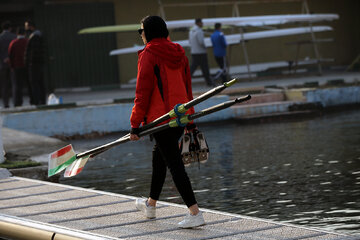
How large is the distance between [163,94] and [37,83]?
10.4 m

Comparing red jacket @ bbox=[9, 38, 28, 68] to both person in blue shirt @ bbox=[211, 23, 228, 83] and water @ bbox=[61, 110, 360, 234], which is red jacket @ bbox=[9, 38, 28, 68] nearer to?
water @ bbox=[61, 110, 360, 234]

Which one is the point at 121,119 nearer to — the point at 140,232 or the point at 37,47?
the point at 37,47

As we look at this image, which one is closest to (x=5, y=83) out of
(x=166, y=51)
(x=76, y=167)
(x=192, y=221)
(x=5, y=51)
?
(x=5, y=51)

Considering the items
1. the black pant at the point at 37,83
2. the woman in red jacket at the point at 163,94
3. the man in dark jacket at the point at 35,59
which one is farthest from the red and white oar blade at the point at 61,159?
the black pant at the point at 37,83

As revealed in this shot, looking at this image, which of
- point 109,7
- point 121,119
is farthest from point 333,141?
point 109,7

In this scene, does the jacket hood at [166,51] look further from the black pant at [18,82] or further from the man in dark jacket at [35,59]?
the black pant at [18,82]

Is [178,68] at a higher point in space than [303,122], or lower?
higher

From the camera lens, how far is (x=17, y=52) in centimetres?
1560

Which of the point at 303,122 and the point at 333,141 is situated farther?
the point at 303,122

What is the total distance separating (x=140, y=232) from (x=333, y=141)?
6.42 m

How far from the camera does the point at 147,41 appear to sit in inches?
225

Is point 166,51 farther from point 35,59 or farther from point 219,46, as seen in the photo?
point 219,46

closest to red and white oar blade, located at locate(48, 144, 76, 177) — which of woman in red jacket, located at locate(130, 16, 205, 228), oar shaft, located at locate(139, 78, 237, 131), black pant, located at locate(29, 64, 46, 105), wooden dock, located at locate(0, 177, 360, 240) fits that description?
wooden dock, located at locate(0, 177, 360, 240)

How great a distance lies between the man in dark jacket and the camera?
49.4 feet
